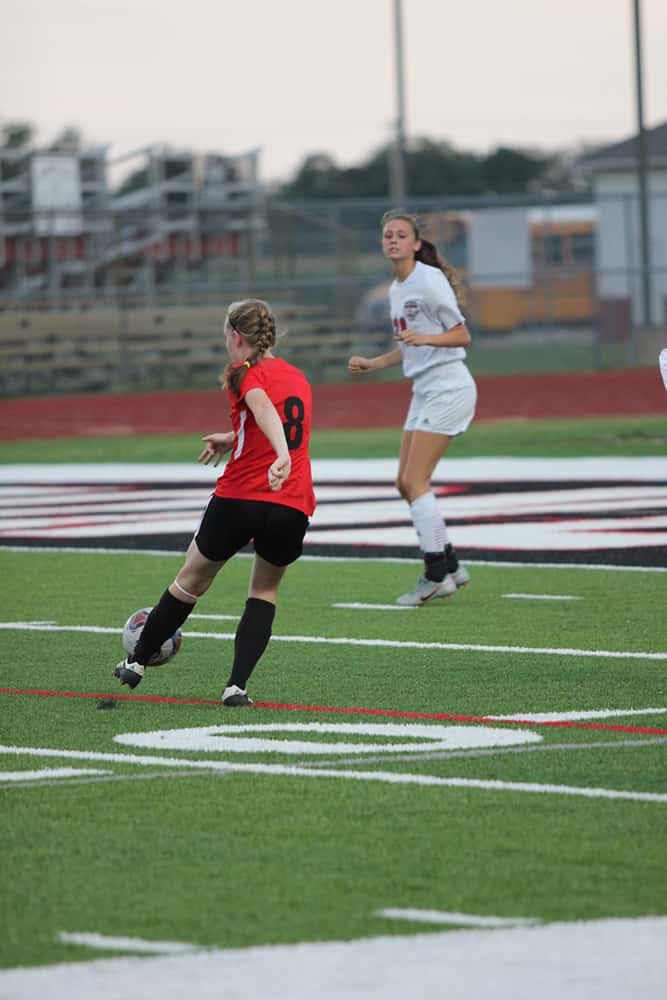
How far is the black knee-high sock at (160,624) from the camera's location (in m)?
8.12

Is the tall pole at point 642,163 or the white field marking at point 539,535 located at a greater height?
the tall pole at point 642,163

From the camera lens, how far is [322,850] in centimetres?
559

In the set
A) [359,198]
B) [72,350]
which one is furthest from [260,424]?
[359,198]

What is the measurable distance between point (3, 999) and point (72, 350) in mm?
34056

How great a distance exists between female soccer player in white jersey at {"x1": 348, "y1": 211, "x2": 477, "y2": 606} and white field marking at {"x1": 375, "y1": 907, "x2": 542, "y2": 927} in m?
6.26

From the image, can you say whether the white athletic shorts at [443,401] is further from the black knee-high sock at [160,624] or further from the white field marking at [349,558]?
the black knee-high sock at [160,624]

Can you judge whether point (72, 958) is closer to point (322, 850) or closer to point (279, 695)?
point (322, 850)

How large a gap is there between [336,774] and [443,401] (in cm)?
514

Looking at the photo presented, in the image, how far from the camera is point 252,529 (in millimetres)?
7934

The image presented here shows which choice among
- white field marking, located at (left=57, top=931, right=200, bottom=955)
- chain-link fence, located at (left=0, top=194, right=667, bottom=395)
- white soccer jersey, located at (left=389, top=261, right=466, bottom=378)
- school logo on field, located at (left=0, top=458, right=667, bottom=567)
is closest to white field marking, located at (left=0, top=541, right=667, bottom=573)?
school logo on field, located at (left=0, top=458, right=667, bottom=567)

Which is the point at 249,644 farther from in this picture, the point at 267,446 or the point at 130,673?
the point at 267,446

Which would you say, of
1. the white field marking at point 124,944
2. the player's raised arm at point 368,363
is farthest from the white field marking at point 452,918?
the player's raised arm at point 368,363

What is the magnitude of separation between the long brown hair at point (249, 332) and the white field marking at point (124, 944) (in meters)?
3.46

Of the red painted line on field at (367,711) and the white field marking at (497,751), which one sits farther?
the red painted line on field at (367,711)
